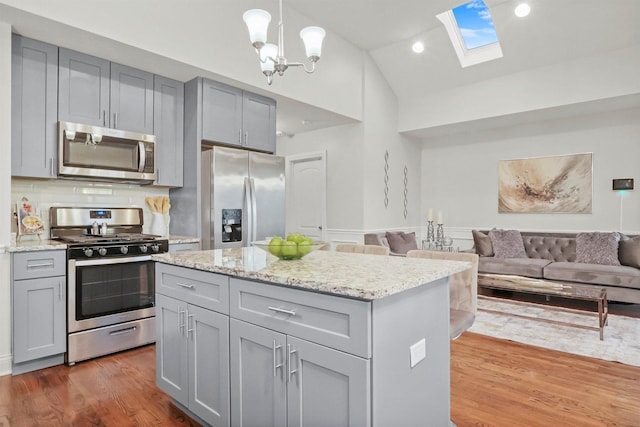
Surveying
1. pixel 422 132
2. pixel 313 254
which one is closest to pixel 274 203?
pixel 313 254

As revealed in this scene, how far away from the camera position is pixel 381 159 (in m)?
5.91

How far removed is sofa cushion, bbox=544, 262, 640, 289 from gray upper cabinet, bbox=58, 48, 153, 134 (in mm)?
4847

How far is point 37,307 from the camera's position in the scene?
279cm

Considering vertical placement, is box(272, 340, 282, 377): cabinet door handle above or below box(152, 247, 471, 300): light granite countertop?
below

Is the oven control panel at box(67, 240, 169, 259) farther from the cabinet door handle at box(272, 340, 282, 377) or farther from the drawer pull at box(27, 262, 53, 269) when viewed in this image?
the cabinet door handle at box(272, 340, 282, 377)

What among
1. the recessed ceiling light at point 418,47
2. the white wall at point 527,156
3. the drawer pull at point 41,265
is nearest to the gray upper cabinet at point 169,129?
the drawer pull at point 41,265

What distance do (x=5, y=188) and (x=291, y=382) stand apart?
2595 millimetres

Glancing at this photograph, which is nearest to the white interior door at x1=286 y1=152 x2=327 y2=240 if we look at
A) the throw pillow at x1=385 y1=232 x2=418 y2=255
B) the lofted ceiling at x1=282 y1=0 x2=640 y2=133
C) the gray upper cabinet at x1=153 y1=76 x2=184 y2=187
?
the lofted ceiling at x1=282 y1=0 x2=640 y2=133

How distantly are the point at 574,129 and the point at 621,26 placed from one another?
1.47 m

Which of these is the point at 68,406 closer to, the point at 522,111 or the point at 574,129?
the point at 522,111

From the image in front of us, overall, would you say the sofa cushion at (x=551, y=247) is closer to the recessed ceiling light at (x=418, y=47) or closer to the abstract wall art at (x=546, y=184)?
the abstract wall art at (x=546, y=184)

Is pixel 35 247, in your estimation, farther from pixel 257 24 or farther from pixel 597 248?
pixel 597 248

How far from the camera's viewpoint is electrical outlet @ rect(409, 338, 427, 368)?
4.92 ft

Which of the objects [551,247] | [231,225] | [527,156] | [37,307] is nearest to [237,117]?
[231,225]
